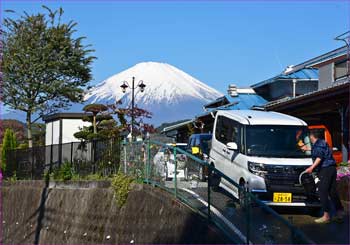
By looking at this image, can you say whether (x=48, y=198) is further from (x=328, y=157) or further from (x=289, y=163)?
(x=328, y=157)

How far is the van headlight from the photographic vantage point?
393 inches

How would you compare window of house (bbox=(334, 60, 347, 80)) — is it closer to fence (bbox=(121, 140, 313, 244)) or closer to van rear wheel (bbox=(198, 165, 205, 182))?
fence (bbox=(121, 140, 313, 244))

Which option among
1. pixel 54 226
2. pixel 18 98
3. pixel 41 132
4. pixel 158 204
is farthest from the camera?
pixel 41 132

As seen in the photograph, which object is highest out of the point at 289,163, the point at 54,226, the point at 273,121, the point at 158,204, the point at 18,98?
the point at 18,98

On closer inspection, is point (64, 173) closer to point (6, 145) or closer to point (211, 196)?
point (211, 196)

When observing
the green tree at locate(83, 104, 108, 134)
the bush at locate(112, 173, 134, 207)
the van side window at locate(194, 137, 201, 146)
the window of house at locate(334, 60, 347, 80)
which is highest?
the window of house at locate(334, 60, 347, 80)

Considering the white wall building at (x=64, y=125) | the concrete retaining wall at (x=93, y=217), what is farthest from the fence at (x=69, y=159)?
the white wall building at (x=64, y=125)

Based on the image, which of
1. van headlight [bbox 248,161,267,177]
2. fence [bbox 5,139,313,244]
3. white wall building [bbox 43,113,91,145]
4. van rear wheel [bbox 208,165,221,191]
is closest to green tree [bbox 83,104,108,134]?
white wall building [bbox 43,113,91,145]

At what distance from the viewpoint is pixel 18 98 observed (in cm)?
2586

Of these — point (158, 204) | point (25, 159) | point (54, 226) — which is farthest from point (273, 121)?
point (25, 159)

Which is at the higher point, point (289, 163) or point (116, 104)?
point (116, 104)

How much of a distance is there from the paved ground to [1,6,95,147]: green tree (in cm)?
1667

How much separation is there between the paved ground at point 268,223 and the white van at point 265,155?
28cm

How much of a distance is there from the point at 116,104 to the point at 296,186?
23.8m
